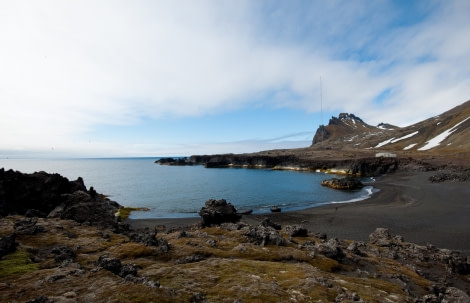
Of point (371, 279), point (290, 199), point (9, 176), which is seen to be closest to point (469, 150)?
Answer: point (290, 199)

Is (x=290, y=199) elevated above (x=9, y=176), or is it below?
below

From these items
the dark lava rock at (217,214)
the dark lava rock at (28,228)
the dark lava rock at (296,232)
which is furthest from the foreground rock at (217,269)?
the dark lava rock at (217,214)

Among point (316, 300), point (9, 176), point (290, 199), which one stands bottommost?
point (290, 199)

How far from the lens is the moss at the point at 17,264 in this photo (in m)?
15.3

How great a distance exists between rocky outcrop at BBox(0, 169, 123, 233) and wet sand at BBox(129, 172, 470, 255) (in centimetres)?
1303

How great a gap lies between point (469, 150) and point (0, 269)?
20129cm

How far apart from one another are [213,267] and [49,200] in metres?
41.9

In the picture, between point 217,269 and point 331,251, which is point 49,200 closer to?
point 217,269

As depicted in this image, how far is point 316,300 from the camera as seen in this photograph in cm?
1390

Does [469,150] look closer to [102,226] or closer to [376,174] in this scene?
[376,174]

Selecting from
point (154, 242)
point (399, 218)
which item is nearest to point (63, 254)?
point (154, 242)

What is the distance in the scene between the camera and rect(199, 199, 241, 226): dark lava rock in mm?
38125

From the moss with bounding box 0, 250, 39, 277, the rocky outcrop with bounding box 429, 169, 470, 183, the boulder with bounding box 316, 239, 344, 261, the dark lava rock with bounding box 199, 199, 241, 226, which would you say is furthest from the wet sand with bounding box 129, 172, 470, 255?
the moss with bounding box 0, 250, 39, 277

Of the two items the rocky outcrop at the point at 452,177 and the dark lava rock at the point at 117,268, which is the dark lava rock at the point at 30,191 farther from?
the rocky outcrop at the point at 452,177
